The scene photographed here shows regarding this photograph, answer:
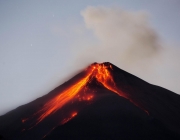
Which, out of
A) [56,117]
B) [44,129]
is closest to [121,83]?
[56,117]

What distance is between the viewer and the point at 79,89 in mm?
22297

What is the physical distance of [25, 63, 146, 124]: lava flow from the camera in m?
19.8

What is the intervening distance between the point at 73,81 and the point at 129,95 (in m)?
6.62

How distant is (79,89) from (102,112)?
5580 mm

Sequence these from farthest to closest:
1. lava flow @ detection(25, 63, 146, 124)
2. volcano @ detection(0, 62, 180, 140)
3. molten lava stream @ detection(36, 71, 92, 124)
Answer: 1. lava flow @ detection(25, 63, 146, 124)
2. molten lava stream @ detection(36, 71, 92, 124)
3. volcano @ detection(0, 62, 180, 140)

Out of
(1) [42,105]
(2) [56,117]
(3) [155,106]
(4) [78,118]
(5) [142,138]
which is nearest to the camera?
(5) [142,138]

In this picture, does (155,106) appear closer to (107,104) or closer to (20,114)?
(107,104)

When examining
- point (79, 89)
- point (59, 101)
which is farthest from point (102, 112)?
point (79, 89)

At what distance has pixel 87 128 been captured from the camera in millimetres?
15508

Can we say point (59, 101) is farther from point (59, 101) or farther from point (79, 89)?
point (79, 89)

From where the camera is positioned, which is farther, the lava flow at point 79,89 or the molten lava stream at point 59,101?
the lava flow at point 79,89

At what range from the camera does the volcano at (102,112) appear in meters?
15.3

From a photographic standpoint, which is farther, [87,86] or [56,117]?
[87,86]

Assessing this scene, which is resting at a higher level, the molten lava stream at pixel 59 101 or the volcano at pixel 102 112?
the molten lava stream at pixel 59 101
